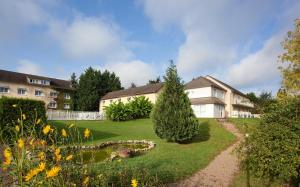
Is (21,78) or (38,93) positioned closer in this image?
(21,78)

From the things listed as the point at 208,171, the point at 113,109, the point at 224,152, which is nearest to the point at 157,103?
the point at 224,152

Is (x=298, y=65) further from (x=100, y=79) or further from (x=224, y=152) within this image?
(x=100, y=79)

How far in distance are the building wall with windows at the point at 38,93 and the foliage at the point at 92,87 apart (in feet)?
8.99

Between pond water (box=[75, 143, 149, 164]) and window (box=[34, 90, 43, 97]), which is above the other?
window (box=[34, 90, 43, 97])

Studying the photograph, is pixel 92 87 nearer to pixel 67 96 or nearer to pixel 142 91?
pixel 67 96

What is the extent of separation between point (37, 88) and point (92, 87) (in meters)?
11.6

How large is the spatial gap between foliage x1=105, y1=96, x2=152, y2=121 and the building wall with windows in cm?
2434

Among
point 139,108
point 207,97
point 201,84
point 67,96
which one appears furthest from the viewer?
point 67,96

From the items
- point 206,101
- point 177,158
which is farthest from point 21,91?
point 177,158

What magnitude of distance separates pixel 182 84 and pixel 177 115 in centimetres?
226

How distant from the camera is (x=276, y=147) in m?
6.95

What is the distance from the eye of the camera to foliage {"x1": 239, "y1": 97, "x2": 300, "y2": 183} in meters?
6.65

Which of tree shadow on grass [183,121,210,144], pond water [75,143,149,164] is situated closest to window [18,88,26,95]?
tree shadow on grass [183,121,210,144]

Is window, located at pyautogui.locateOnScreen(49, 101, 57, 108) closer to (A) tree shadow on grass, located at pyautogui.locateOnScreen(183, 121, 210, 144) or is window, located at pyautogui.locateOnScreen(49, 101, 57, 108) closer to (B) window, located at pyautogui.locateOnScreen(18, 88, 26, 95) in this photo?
(B) window, located at pyautogui.locateOnScreen(18, 88, 26, 95)
